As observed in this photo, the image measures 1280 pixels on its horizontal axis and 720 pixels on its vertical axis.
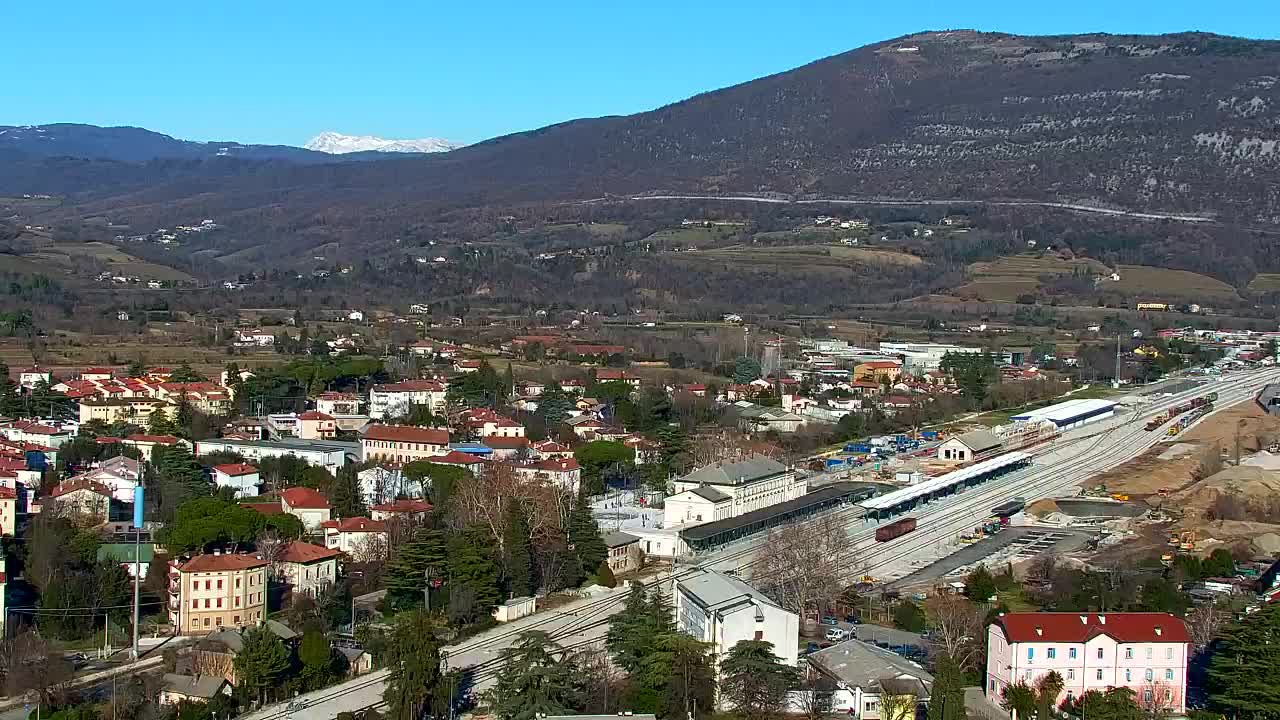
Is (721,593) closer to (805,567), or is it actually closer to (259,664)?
(805,567)

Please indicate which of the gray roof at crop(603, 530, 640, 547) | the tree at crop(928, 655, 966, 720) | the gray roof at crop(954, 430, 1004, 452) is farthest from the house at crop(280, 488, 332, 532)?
the gray roof at crop(954, 430, 1004, 452)

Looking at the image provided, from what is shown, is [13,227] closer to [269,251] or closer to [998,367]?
[269,251]

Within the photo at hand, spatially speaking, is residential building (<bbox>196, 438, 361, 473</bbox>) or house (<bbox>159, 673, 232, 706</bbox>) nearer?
house (<bbox>159, 673, 232, 706</bbox>)

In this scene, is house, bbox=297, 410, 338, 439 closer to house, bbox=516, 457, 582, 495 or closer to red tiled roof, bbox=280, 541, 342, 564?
house, bbox=516, 457, 582, 495

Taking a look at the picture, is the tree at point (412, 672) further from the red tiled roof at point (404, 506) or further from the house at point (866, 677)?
the red tiled roof at point (404, 506)

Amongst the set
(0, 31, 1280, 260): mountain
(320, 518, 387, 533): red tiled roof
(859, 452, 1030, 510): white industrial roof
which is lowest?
(859, 452, 1030, 510): white industrial roof

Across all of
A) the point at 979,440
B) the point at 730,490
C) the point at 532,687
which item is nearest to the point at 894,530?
the point at 730,490

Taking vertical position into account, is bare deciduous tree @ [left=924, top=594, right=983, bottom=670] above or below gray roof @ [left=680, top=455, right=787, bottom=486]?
below

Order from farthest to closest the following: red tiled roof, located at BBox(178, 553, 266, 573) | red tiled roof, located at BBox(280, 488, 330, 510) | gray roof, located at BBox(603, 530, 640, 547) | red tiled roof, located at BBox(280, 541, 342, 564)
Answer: red tiled roof, located at BBox(280, 488, 330, 510) < gray roof, located at BBox(603, 530, 640, 547) < red tiled roof, located at BBox(280, 541, 342, 564) < red tiled roof, located at BBox(178, 553, 266, 573)

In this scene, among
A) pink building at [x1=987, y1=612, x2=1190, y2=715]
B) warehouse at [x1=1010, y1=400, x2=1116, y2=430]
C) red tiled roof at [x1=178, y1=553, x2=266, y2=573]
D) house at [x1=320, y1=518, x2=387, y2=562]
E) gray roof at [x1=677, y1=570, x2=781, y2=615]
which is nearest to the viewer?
pink building at [x1=987, y1=612, x2=1190, y2=715]
